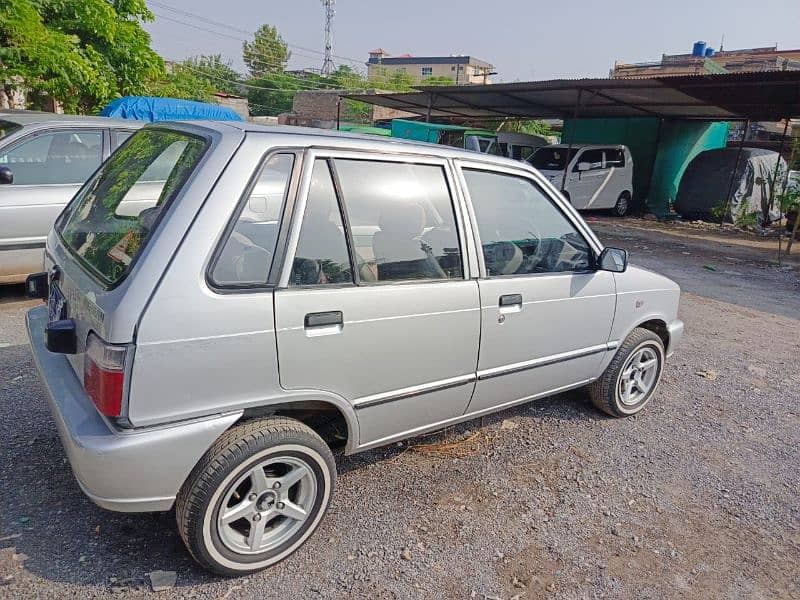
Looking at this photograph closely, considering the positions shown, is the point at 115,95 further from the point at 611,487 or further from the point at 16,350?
the point at 611,487

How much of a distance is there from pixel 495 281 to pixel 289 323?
3.93ft

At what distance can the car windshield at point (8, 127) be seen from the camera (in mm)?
5336

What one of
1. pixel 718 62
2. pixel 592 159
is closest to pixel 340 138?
pixel 592 159

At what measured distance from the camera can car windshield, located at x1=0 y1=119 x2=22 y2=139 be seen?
5336 millimetres

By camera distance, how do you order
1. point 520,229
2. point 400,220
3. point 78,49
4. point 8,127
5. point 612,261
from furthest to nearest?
point 78,49 < point 8,127 < point 612,261 < point 520,229 < point 400,220

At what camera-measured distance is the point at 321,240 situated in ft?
8.29

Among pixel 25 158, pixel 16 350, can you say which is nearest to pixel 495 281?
pixel 16 350

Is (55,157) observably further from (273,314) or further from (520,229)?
(520,229)

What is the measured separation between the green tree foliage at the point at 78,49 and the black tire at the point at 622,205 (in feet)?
43.7

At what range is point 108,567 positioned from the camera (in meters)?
2.44

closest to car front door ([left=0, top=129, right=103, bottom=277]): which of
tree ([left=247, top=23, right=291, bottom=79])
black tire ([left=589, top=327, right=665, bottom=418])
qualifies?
black tire ([left=589, top=327, right=665, bottom=418])

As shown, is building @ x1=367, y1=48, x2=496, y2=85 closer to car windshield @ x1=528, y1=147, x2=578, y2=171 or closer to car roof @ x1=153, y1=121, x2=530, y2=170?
car windshield @ x1=528, y1=147, x2=578, y2=171

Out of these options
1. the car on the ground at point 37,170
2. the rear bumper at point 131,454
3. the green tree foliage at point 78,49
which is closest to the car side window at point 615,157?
the green tree foliage at point 78,49

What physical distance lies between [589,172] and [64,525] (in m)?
16.0
